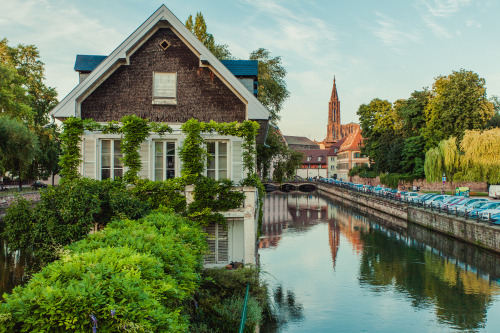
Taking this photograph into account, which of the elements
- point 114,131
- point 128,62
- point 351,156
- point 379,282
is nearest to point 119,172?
point 114,131

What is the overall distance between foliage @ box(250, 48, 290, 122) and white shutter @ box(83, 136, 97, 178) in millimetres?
21372

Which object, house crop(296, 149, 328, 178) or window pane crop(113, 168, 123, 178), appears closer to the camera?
window pane crop(113, 168, 123, 178)

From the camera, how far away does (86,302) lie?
404cm

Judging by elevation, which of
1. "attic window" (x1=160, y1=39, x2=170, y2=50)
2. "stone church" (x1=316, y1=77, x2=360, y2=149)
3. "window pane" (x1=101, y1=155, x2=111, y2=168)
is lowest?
"window pane" (x1=101, y1=155, x2=111, y2=168)

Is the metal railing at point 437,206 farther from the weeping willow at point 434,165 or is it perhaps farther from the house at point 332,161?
the house at point 332,161

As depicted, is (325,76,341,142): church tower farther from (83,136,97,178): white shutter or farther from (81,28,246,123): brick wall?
(83,136,97,178): white shutter

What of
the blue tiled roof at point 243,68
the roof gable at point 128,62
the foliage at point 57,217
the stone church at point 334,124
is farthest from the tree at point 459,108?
the stone church at point 334,124

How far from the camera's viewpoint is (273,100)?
115 ft

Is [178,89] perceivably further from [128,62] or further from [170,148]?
[170,148]

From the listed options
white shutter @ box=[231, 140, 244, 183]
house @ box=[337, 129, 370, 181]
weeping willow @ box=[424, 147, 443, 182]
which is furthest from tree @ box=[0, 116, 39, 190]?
house @ box=[337, 129, 370, 181]

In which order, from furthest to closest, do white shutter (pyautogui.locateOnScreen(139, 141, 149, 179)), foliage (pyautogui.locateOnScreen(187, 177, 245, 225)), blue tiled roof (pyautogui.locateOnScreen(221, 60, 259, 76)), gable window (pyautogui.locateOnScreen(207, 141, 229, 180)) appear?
blue tiled roof (pyautogui.locateOnScreen(221, 60, 259, 76))
gable window (pyautogui.locateOnScreen(207, 141, 229, 180))
white shutter (pyautogui.locateOnScreen(139, 141, 149, 179))
foliage (pyautogui.locateOnScreen(187, 177, 245, 225))

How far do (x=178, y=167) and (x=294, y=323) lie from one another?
7318 millimetres

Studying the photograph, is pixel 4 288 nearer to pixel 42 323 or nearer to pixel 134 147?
pixel 134 147

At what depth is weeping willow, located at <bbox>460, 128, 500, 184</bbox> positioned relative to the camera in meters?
39.8
